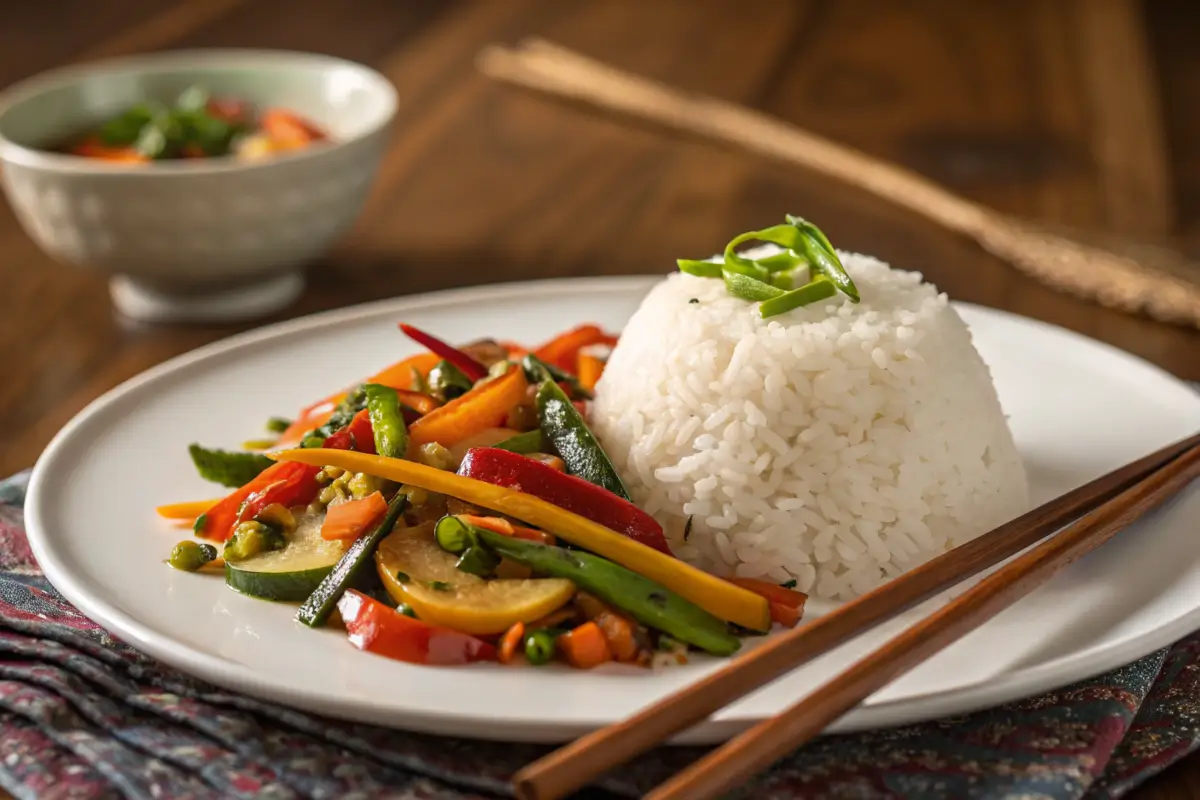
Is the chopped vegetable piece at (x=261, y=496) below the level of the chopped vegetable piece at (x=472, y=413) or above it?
below

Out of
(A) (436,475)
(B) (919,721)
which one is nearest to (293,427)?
(A) (436,475)

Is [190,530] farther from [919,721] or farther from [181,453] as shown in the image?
[919,721]

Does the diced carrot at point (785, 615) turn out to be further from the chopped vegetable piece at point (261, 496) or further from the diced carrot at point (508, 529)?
the chopped vegetable piece at point (261, 496)

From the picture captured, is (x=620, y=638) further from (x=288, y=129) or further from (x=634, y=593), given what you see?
(x=288, y=129)

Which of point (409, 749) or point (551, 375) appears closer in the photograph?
point (409, 749)

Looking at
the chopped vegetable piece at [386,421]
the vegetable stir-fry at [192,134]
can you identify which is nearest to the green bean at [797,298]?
the chopped vegetable piece at [386,421]

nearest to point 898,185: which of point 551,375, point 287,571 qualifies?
point 551,375

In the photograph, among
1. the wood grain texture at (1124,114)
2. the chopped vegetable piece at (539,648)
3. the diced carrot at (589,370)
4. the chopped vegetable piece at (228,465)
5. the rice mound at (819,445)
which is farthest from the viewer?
the wood grain texture at (1124,114)
